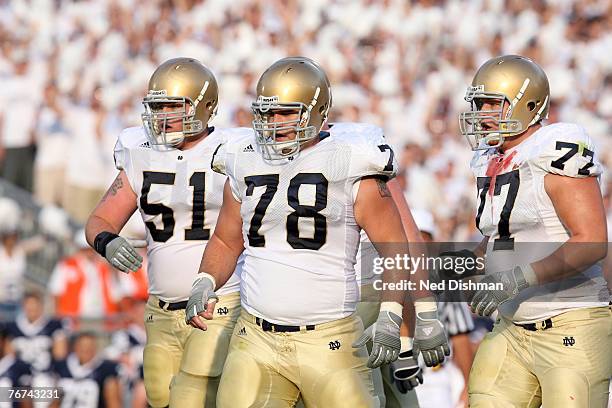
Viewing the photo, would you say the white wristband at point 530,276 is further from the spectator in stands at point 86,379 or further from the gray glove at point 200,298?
the spectator in stands at point 86,379

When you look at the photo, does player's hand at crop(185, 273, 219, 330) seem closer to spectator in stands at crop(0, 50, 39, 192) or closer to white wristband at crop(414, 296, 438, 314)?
white wristband at crop(414, 296, 438, 314)

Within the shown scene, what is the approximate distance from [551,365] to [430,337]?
0.46 m

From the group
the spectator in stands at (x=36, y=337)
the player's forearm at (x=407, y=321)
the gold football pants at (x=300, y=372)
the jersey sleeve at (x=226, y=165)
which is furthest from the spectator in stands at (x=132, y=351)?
the gold football pants at (x=300, y=372)

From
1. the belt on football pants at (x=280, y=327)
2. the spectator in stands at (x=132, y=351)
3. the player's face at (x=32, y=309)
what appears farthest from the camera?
the player's face at (x=32, y=309)

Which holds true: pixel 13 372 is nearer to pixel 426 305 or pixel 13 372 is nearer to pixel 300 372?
pixel 300 372

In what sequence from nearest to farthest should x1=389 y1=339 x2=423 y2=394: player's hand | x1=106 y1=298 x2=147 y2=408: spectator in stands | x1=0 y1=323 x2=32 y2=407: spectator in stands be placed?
x1=389 y1=339 x2=423 y2=394: player's hand < x1=0 y1=323 x2=32 y2=407: spectator in stands < x1=106 y1=298 x2=147 y2=408: spectator in stands

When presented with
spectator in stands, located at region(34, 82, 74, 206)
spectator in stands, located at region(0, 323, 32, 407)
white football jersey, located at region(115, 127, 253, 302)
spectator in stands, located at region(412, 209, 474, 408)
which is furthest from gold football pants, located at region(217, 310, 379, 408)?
spectator in stands, located at region(34, 82, 74, 206)

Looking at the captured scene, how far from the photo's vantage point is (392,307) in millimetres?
4469

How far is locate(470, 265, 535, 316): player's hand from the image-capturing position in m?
4.35

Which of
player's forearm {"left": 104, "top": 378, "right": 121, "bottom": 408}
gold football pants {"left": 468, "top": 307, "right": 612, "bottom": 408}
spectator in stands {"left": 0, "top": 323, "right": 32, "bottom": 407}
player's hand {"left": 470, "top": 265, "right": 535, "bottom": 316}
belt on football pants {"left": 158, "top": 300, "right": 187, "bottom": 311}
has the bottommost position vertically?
player's forearm {"left": 104, "top": 378, "right": 121, "bottom": 408}

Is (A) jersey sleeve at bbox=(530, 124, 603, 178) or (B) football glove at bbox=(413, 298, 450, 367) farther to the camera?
(B) football glove at bbox=(413, 298, 450, 367)

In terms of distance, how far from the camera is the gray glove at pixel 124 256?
5.05 m

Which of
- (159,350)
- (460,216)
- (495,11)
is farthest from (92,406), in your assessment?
(495,11)

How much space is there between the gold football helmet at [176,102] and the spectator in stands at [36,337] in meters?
3.24
